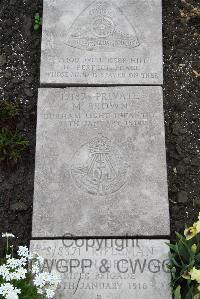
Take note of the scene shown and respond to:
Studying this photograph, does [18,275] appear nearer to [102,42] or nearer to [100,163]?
[100,163]

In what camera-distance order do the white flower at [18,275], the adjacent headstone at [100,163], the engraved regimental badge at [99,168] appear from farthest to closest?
the engraved regimental badge at [99,168] < the adjacent headstone at [100,163] < the white flower at [18,275]

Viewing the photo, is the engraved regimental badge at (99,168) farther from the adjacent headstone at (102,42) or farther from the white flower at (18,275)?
the white flower at (18,275)

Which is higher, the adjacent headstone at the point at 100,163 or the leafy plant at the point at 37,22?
the leafy plant at the point at 37,22

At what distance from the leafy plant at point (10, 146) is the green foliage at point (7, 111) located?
16 centimetres

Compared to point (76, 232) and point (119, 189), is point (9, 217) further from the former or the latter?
point (119, 189)

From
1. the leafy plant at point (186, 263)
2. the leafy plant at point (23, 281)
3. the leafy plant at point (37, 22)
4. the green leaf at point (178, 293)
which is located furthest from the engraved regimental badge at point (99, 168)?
the leafy plant at point (37, 22)

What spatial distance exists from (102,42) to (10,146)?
1235mm

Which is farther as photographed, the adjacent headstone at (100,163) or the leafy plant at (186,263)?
the adjacent headstone at (100,163)

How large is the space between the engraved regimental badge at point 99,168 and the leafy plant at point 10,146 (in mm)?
609

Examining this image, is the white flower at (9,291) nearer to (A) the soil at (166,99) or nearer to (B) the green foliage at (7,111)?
(A) the soil at (166,99)

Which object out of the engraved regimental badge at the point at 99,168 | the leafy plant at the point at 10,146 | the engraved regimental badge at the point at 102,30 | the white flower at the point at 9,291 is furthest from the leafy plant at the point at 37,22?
the white flower at the point at 9,291

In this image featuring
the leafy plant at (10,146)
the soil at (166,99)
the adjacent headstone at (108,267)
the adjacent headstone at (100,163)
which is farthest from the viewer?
the leafy plant at (10,146)

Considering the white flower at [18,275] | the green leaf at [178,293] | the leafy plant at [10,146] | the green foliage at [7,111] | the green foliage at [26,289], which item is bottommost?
the green leaf at [178,293]

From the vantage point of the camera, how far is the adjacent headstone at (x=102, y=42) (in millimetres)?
4723
